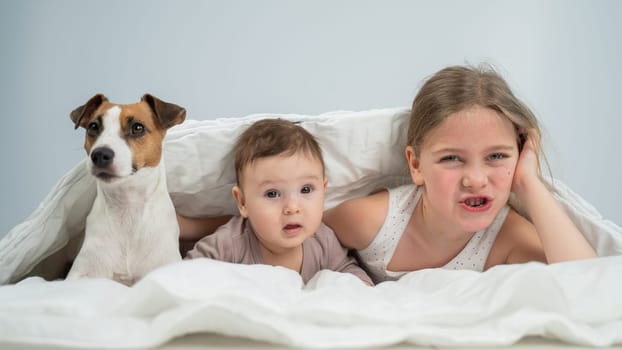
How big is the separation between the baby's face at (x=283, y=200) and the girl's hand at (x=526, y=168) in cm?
43

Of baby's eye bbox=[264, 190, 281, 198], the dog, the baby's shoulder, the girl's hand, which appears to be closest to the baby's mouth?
the girl's hand

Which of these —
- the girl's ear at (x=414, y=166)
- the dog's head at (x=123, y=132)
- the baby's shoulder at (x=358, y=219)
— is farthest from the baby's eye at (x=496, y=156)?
the dog's head at (x=123, y=132)

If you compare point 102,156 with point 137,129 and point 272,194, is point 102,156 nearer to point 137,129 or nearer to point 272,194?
point 137,129

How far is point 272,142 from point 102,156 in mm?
339

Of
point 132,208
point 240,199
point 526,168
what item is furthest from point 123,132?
point 526,168

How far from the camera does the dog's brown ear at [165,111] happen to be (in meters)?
1.21

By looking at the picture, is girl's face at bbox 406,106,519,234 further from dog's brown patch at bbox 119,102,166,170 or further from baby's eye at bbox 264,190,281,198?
dog's brown patch at bbox 119,102,166,170

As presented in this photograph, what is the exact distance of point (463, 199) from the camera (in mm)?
1242

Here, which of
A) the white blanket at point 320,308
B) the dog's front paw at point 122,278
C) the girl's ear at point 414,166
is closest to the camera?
the white blanket at point 320,308

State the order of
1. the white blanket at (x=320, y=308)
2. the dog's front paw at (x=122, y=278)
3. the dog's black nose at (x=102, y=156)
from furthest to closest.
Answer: the dog's front paw at (x=122, y=278) < the dog's black nose at (x=102, y=156) < the white blanket at (x=320, y=308)

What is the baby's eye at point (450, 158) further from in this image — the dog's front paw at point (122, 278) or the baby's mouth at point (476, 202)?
the dog's front paw at point (122, 278)

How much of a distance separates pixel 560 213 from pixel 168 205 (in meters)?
0.82

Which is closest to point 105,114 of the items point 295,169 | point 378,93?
point 295,169

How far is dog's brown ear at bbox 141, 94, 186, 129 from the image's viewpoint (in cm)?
121
